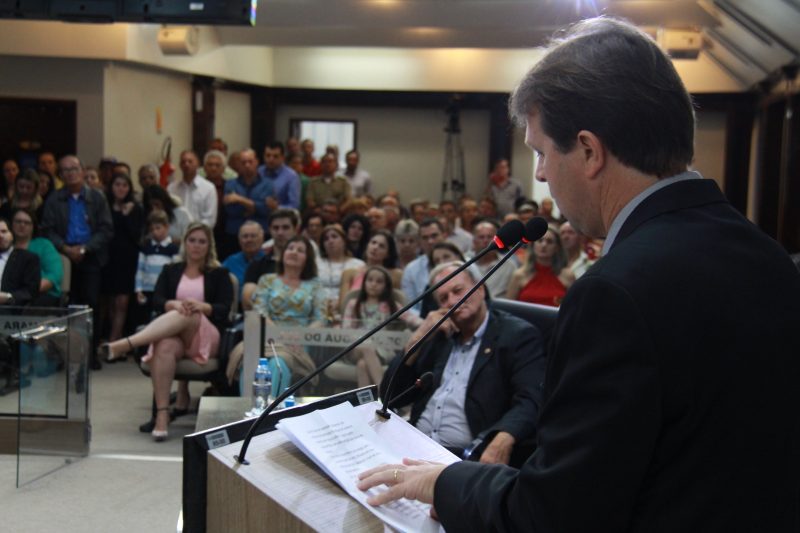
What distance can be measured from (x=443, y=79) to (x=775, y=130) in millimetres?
4205

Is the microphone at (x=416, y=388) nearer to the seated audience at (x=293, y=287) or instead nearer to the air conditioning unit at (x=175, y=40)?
the seated audience at (x=293, y=287)

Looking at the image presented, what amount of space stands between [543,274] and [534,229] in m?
4.19

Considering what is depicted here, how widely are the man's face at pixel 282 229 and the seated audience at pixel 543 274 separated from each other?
152 centimetres

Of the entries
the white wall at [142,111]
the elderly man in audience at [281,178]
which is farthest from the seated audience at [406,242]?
the white wall at [142,111]

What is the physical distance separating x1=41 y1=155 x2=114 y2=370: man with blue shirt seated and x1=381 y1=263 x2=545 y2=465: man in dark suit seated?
4414mm

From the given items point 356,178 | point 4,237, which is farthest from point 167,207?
point 356,178

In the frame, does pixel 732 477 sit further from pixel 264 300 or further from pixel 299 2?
pixel 299 2

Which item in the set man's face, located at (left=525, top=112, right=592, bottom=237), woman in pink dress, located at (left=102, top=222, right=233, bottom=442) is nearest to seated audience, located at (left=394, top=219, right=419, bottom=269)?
woman in pink dress, located at (left=102, top=222, right=233, bottom=442)

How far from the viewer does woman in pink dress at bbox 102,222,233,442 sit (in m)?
5.32

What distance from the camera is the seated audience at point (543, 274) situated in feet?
18.8

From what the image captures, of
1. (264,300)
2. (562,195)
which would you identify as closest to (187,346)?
(264,300)

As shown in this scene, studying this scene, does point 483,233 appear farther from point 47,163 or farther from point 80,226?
point 47,163

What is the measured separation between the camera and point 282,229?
21.2 ft

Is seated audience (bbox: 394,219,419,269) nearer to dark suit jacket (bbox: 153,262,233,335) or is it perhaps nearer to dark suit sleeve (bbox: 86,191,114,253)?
dark suit jacket (bbox: 153,262,233,335)
